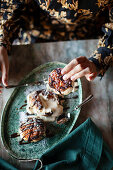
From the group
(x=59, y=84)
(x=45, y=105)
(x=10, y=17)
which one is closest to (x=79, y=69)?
(x=59, y=84)

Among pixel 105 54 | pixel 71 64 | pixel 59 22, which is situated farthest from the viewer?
pixel 59 22

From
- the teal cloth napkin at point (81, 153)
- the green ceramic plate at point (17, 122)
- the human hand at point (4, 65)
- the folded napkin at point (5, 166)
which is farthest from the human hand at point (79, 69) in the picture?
the folded napkin at point (5, 166)

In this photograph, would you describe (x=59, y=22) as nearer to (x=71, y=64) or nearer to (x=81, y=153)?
(x=71, y=64)

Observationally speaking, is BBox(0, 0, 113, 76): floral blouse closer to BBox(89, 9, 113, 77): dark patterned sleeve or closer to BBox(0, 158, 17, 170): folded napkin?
BBox(89, 9, 113, 77): dark patterned sleeve

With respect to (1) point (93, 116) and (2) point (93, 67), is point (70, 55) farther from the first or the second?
(1) point (93, 116)

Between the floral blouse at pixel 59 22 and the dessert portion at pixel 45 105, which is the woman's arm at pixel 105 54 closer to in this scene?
the floral blouse at pixel 59 22

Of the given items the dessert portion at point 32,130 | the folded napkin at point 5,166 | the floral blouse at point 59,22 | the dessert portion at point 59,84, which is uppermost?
the floral blouse at point 59,22
